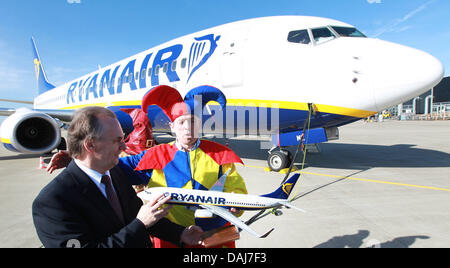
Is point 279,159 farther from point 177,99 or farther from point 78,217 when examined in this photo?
point 78,217

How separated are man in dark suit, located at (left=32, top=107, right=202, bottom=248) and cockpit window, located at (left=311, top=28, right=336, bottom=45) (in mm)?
5046

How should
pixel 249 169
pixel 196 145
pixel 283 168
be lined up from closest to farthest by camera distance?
1. pixel 196 145
2. pixel 283 168
3. pixel 249 169

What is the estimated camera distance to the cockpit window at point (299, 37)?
16.7 ft

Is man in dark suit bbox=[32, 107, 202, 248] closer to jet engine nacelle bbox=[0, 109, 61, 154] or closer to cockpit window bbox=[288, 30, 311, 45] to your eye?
cockpit window bbox=[288, 30, 311, 45]

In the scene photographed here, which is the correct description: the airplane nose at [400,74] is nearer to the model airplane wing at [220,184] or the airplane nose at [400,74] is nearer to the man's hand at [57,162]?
the model airplane wing at [220,184]

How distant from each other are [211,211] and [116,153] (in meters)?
0.72

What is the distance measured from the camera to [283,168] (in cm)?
614

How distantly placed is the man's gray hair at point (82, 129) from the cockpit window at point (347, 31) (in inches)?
218

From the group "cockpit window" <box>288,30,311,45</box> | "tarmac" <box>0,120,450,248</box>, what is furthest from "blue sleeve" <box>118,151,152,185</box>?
"cockpit window" <box>288,30,311,45</box>

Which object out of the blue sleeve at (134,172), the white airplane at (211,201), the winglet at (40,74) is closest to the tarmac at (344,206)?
the white airplane at (211,201)

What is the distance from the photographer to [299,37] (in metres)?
5.16

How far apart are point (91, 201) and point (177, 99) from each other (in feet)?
3.41

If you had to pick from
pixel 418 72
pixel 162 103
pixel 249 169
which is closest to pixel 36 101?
pixel 249 169
